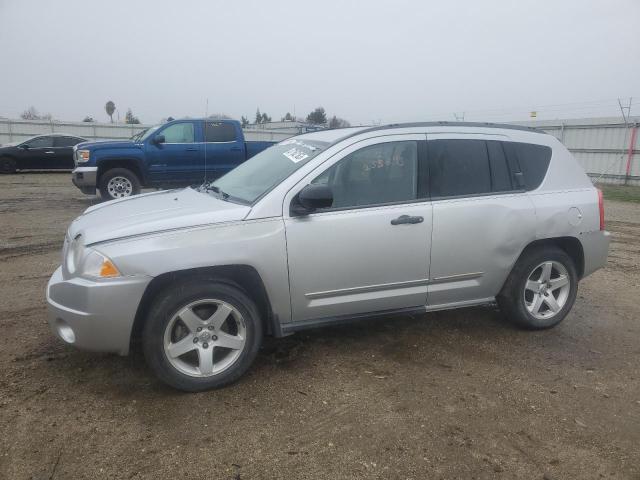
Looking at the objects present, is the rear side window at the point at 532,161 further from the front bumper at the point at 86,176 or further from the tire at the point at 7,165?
the tire at the point at 7,165

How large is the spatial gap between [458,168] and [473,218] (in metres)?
0.43

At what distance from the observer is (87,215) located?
394cm

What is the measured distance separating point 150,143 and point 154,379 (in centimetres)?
831

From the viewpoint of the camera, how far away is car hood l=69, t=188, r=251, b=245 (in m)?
3.29

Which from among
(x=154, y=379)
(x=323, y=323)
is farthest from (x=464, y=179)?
(x=154, y=379)

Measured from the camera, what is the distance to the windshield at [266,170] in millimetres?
3816

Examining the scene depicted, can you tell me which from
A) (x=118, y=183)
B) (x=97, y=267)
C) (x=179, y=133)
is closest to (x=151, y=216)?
(x=97, y=267)

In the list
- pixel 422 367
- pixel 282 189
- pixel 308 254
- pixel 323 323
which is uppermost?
pixel 282 189

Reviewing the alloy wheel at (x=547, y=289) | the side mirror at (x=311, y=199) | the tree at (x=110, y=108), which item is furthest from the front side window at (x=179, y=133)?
the tree at (x=110, y=108)

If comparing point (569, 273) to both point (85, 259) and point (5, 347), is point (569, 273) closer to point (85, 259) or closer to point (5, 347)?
point (85, 259)

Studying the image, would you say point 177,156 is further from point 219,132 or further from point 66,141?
point 66,141

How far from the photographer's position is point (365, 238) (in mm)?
3693

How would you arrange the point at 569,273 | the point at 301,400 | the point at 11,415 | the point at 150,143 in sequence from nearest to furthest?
the point at 11,415
the point at 301,400
the point at 569,273
the point at 150,143

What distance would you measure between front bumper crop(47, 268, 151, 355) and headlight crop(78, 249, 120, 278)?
43mm
